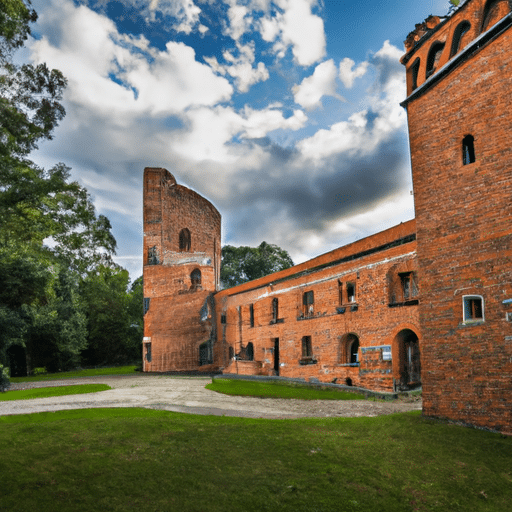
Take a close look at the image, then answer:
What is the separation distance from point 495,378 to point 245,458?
4.60m

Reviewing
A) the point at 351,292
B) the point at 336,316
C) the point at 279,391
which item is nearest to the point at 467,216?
the point at 279,391

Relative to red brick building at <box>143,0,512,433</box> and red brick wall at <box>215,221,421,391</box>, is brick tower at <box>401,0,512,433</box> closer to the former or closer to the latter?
red brick building at <box>143,0,512,433</box>

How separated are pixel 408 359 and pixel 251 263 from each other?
41985 millimetres

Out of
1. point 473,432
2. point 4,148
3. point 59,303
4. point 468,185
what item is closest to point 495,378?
point 473,432

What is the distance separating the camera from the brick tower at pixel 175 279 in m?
27.7

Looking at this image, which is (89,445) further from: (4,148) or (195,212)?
(195,212)

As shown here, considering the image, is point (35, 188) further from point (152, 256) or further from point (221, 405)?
point (152, 256)

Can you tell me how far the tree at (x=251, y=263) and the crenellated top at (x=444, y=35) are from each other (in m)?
45.8

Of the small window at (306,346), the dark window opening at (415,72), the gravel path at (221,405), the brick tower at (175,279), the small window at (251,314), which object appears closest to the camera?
the dark window opening at (415,72)

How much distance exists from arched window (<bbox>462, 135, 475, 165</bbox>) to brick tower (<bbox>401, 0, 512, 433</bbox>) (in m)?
0.02

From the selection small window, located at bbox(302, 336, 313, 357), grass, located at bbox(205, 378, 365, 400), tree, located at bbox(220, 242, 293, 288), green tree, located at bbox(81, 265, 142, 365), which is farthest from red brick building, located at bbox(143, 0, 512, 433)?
tree, located at bbox(220, 242, 293, 288)

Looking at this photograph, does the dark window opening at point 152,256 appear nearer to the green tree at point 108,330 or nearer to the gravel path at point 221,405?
the green tree at point 108,330

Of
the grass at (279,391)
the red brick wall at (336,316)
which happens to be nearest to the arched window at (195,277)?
the red brick wall at (336,316)

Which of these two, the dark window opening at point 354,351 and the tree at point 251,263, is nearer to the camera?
the dark window opening at point 354,351
